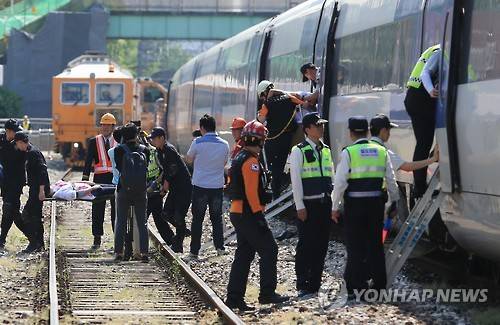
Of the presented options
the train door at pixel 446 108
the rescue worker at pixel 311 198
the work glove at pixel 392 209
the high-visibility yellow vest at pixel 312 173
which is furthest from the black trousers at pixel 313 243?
the train door at pixel 446 108

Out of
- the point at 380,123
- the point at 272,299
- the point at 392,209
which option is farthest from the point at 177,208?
the point at 380,123

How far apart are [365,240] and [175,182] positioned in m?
5.98

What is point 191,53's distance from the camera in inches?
5743

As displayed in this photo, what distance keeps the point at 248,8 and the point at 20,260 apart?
175 ft

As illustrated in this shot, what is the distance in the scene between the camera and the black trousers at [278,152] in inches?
631

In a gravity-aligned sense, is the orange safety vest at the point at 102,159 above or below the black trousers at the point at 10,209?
above

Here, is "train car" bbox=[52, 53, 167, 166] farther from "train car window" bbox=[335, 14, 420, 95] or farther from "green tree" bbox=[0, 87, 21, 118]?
"green tree" bbox=[0, 87, 21, 118]

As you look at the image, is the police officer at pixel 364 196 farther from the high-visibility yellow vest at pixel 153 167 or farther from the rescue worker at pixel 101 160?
the rescue worker at pixel 101 160

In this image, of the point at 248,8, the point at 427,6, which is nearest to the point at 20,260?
the point at 427,6

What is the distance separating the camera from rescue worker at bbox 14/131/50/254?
1574 cm

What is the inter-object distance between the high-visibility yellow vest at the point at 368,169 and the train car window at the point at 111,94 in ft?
94.2

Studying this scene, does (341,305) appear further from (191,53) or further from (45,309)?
(191,53)

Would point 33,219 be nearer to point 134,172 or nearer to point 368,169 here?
point 134,172

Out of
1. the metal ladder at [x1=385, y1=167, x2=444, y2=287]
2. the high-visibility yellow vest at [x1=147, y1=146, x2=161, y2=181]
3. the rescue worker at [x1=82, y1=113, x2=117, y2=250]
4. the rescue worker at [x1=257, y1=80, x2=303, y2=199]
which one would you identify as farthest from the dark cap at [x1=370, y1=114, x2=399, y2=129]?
the rescue worker at [x1=82, y1=113, x2=117, y2=250]
